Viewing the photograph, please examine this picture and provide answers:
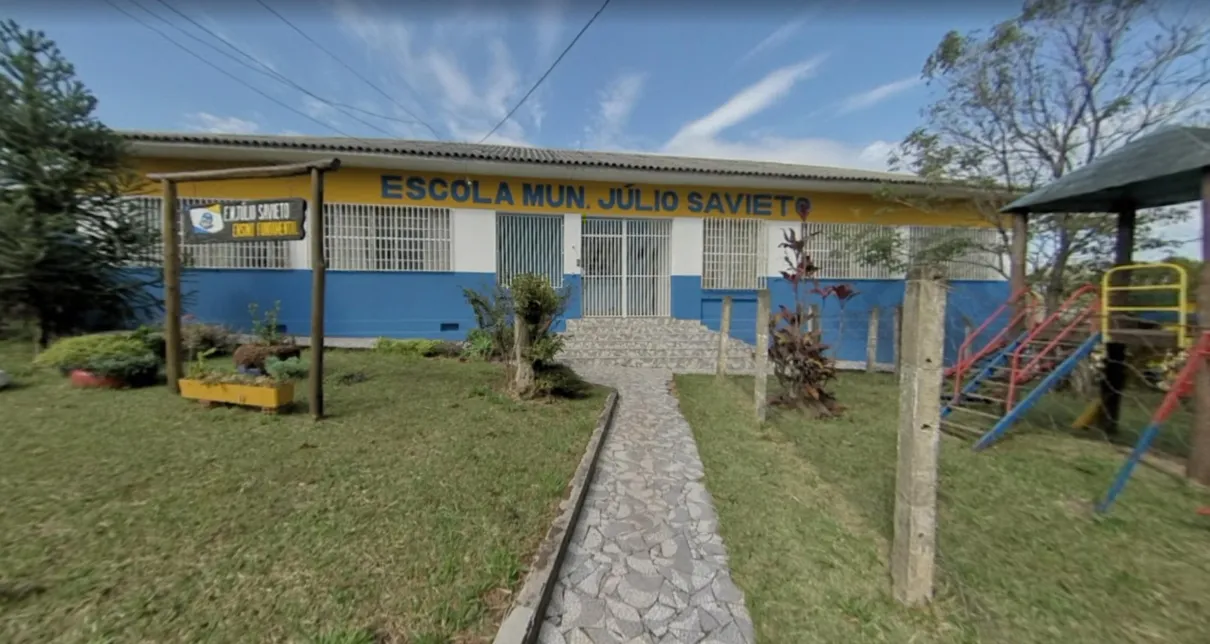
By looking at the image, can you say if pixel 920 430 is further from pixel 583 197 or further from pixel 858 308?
pixel 858 308

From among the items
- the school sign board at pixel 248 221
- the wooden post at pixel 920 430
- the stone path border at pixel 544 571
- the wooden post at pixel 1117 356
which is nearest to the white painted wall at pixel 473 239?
the school sign board at pixel 248 221

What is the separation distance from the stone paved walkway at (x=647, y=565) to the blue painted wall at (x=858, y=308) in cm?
735

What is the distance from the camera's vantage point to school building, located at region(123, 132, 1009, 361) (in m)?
9.56

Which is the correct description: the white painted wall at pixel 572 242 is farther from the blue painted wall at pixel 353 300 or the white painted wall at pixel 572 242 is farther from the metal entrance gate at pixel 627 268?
the blue painted wall at pixel 353 300

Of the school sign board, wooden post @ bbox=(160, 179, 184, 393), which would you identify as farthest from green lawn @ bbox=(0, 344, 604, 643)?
the school sign board

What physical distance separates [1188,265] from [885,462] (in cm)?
782

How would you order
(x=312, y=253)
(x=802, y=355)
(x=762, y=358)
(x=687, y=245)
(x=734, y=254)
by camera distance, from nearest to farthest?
(x=312, y=253) → (x=762, y=358) → (x=802, y=355) → (x=687, y=245) → (x=734, y=254)

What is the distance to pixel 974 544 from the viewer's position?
9.19 ft

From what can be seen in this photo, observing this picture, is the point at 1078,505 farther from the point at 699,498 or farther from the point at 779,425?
the point at 699,498

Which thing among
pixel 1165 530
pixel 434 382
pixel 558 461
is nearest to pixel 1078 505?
pixel 1165 530

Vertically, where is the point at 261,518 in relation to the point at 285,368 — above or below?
below

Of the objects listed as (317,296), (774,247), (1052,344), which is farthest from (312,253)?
(774,247)

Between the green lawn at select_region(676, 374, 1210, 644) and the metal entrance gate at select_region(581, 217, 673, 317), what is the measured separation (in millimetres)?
6739

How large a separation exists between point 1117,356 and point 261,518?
8.42m
